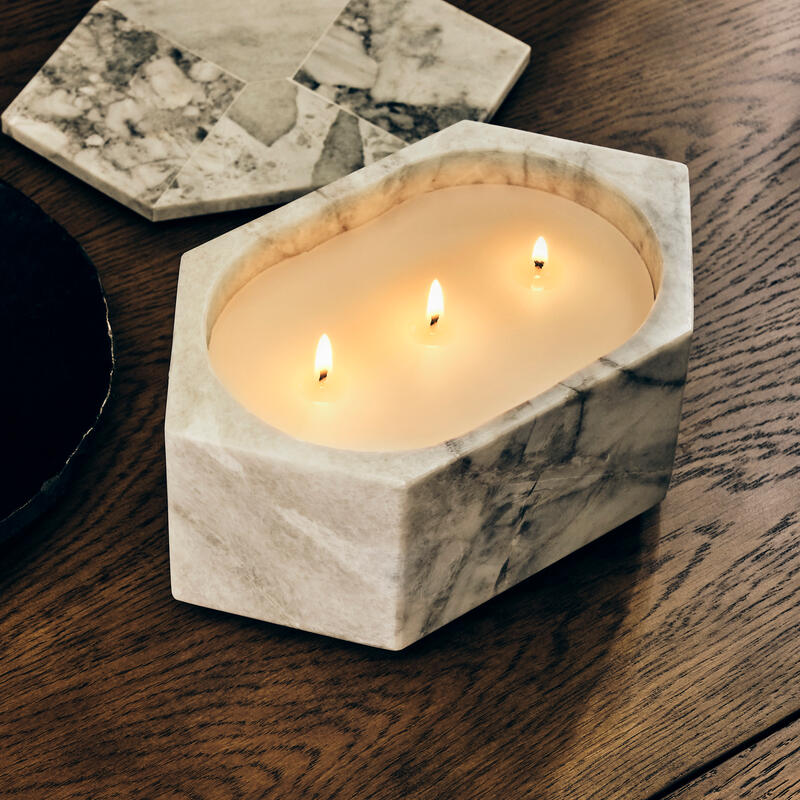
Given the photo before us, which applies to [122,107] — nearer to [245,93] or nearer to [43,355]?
[245,93]

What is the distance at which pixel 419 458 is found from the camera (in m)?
0.51

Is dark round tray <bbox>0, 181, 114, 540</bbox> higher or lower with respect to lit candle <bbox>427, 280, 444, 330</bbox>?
lower

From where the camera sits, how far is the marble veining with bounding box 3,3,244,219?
0.78 meters

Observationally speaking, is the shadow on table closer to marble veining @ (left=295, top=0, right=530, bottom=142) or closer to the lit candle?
the lit candle

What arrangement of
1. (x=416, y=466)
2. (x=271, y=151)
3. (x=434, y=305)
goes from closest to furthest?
(x=416, y=466) < (x=434, y=305) < (x=271, y=151)

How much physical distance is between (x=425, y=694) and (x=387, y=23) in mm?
519

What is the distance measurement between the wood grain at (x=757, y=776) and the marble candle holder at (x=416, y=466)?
5.1 inches

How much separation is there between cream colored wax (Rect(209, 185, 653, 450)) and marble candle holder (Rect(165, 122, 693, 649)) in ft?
0.04

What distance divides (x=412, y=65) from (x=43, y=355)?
361 mm

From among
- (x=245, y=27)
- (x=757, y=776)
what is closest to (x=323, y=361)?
(x=757, y=776)

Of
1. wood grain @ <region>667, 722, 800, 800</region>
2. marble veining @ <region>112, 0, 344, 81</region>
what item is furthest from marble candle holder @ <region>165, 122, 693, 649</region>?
marble veining @ <region>112, 0, 344, 81</region>

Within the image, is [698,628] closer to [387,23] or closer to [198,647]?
[198,647]

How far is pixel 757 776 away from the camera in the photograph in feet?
1.82

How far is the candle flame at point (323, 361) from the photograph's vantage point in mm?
571
